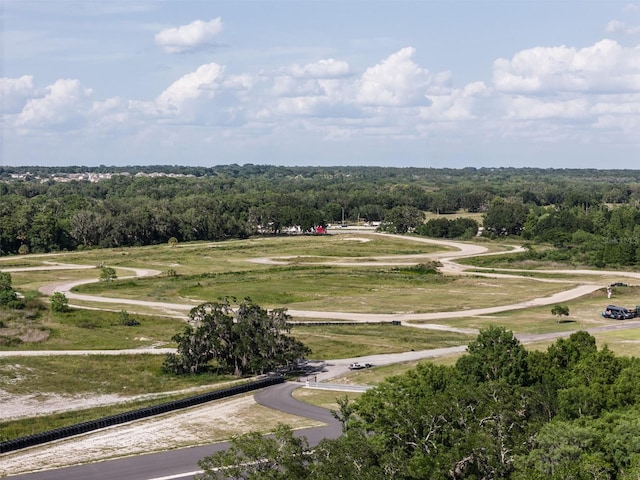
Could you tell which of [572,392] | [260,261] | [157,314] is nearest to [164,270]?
[260,261]

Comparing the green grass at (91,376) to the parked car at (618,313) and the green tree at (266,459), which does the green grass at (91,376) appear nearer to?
the green tree at (266,459)

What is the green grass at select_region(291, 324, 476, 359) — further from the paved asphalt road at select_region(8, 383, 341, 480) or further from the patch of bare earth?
the paved asphalt road at select_region(8, 383, 341, 480)

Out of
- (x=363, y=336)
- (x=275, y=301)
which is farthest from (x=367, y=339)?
(x=275, y=301)

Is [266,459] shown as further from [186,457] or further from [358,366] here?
[358,366]

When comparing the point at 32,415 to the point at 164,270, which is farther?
the point at 164,270

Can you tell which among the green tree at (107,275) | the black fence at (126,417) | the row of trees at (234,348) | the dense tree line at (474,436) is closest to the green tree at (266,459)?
the dense tree line at (474,436)

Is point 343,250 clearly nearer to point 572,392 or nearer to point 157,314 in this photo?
point 157,314

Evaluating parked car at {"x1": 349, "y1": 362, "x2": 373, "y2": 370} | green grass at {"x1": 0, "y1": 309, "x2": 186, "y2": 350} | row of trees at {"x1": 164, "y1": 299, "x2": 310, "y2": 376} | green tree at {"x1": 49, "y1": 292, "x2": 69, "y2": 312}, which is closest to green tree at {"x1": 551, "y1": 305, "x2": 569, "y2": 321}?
parked car at {"x1": 349, "y1": 362, "x2": 373, "y2": 370}
